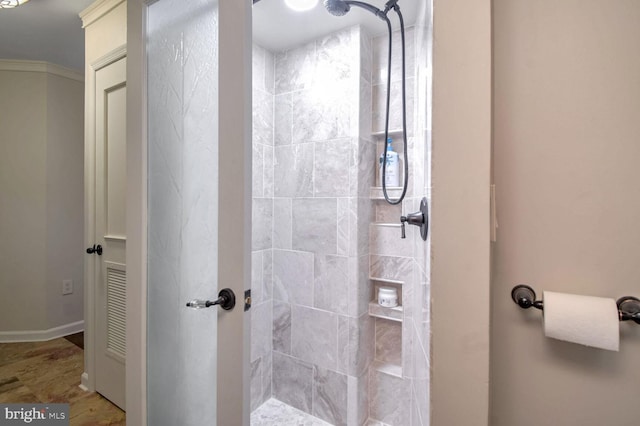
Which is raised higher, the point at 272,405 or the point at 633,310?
the point at 633,310

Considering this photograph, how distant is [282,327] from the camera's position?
1.88 m

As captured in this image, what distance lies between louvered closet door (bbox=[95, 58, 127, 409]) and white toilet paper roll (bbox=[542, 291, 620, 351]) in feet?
6.36

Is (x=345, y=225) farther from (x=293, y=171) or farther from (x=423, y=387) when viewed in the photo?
(x=423, y=387)

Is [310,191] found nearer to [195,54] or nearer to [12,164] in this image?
[195,54]

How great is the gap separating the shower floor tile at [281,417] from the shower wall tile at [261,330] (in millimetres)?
316

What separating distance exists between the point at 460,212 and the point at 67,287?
11.5ft

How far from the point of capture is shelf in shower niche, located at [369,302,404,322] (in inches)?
65.5

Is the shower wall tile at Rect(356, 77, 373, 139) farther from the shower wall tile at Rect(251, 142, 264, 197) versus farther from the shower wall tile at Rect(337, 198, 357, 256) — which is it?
the shower wall tile at Rect(251, 142, 264, 197)

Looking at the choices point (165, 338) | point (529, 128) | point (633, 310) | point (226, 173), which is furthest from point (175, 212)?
point (633, 310)

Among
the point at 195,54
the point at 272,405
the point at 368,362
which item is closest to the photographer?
the point at 195,54

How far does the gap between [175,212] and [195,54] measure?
610mm

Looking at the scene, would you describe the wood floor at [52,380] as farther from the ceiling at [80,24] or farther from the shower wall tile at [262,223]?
the ceiling at [80,24]

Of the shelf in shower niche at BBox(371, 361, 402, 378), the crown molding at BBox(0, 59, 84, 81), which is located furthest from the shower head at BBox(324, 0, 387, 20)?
the crown molding at BBox(0, 59, 84, 81)

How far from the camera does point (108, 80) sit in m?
1.75
